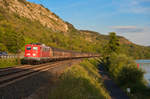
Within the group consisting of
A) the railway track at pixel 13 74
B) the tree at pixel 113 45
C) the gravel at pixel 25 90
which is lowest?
the gravel at pixel 25 90

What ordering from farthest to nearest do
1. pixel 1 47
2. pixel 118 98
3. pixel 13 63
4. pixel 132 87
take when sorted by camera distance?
1. pixel 1 47
2. pixel 132 87
3. pixel 118 98
4. pixel 13 63

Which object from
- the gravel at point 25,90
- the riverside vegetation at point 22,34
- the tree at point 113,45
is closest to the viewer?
the gravel at point 25,90

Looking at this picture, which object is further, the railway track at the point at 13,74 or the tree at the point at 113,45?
the tree at the point at 113,45

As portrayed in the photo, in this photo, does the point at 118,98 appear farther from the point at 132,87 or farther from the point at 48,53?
the point at 48,53

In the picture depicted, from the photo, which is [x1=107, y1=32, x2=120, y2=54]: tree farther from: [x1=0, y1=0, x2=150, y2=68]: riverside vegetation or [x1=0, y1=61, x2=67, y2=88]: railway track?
[x1=0, y1=61, x2=67, y2=88]: railway track

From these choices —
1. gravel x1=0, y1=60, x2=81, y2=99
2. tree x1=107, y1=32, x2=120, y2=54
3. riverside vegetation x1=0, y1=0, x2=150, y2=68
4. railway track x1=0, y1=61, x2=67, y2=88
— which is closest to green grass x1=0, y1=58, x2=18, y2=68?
railway track x1=0, y1=61, x2=67, y2=88

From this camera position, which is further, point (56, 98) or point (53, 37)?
point (53, 37)

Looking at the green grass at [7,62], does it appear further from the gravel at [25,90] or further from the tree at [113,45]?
the tree at [113,45]

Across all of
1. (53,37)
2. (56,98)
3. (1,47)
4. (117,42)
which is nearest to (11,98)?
(56,98)

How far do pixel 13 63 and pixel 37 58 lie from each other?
3209 mm

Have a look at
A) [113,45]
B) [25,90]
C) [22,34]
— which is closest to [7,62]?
[25,90]

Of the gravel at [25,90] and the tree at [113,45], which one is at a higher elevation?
the tree at [113,45]

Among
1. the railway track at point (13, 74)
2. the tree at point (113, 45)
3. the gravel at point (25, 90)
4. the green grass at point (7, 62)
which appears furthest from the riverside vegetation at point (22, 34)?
the gravel at point (25, 90)

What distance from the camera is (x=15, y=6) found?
175 metres
